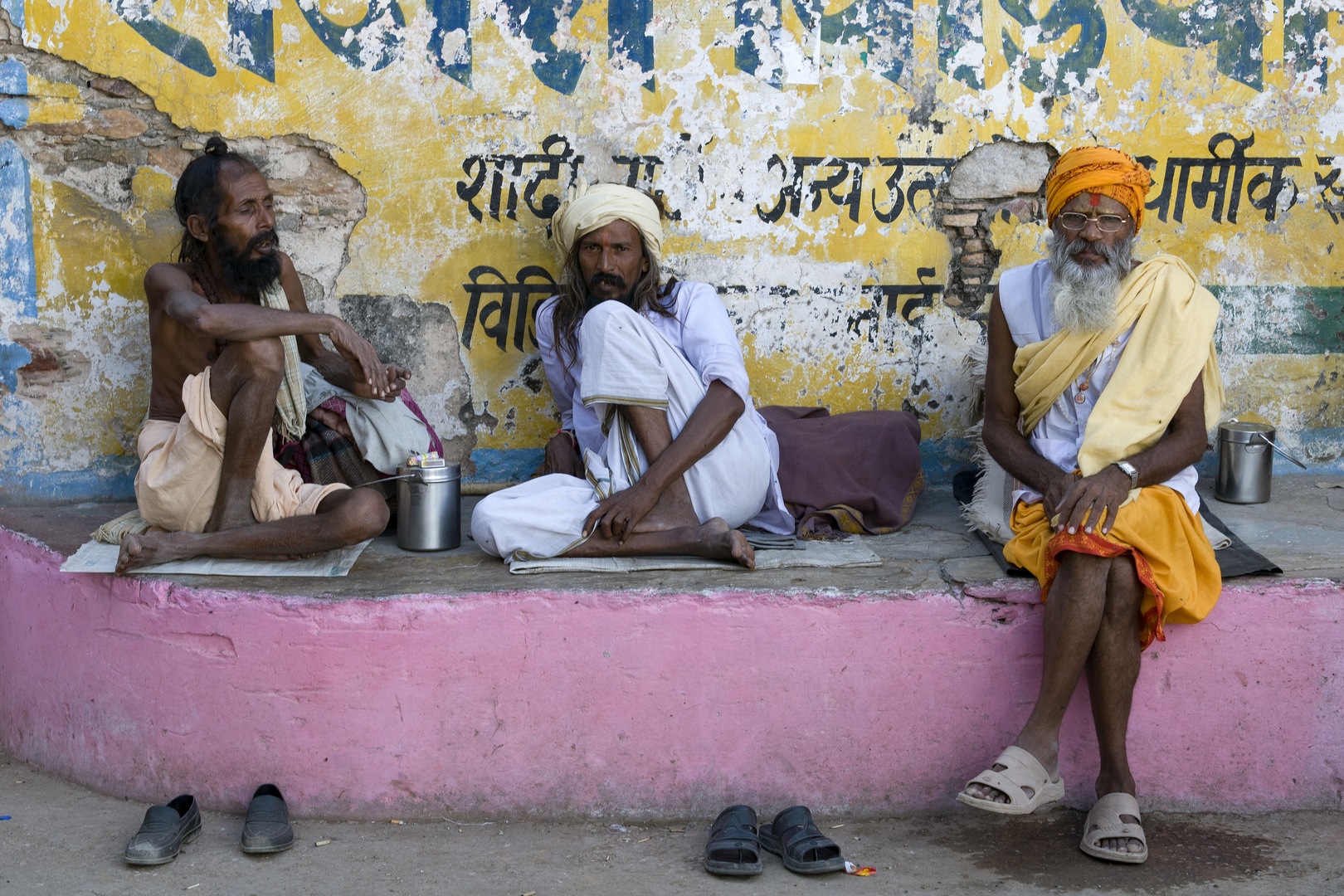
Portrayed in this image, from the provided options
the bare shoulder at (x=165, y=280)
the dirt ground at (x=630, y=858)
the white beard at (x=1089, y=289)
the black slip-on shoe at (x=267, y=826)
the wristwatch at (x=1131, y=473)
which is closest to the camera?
the dirt ground at (x=630, y=858)

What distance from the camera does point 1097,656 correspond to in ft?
9.57

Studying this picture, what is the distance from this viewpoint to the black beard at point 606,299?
12.3 feet

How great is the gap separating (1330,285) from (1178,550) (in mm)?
1886

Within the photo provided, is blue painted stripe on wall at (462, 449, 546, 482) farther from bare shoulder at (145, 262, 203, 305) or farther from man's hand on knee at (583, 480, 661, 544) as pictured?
bare shoulder at (145, 262, 203, 305)

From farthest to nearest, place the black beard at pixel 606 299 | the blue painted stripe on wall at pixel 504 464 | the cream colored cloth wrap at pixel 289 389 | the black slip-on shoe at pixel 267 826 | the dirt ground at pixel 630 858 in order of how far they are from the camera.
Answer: the blue painted stripe on wall at pixel 504 464 → the black beard at pixel 606 299 → the cream colored cloth wrap at pixel 289 389 → the black slip-on shoe at pixel 267 826 → the dirt ground at pixel 630 858

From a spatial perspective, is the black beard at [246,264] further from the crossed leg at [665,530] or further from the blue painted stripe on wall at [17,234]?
the crossed leg at [665,530]

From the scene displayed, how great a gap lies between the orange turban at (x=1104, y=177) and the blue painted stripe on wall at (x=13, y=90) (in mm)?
3307

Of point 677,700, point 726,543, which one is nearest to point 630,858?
point 677,700

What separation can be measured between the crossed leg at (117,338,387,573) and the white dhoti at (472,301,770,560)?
35 cm

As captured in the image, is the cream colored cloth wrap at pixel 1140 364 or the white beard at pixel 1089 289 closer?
the cream colored cloth wrap at pixel 1140 364

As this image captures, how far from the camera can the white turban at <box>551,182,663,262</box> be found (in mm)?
3705

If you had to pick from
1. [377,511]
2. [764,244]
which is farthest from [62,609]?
[764,244]

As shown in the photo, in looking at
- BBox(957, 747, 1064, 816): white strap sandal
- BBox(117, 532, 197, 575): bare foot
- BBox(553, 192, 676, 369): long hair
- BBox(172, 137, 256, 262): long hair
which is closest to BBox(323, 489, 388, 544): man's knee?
BBox(117, 532, 197, 575): bare foot

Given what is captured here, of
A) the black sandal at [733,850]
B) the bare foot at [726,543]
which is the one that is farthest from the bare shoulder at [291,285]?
the black sandal at [733,850]
